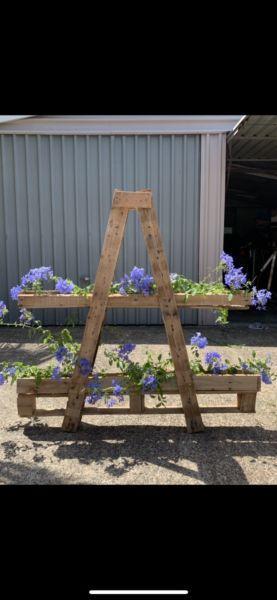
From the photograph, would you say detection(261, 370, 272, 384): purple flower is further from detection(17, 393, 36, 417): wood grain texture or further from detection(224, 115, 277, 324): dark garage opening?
detection(224, 115, 277, 324): dark garage opening

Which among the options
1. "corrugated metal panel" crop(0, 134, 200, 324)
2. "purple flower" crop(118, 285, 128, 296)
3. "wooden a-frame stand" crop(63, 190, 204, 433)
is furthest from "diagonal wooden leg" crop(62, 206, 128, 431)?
"corrugated metal panel" crop(0, 134, 200, 324)

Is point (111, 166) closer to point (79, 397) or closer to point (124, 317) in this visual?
point (124, 317)

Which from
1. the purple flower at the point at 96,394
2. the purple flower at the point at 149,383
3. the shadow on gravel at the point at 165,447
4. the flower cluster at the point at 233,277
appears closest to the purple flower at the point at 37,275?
the purple flower at the point at 96,394

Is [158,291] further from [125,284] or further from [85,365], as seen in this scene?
[85,365]

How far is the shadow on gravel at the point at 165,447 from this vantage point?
2.46 metres

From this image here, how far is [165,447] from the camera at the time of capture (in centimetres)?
275

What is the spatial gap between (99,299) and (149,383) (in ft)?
2.33

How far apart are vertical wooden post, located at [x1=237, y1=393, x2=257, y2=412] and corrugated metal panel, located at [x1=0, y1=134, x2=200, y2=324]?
12.1 ft

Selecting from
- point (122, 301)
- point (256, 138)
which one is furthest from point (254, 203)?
point (122, 301)

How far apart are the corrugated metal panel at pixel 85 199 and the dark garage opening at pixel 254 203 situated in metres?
1.18

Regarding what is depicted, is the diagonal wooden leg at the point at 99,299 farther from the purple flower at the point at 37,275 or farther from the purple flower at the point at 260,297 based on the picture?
the purple flower at the point at 260,297

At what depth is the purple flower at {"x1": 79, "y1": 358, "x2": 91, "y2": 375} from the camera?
275 centimetres

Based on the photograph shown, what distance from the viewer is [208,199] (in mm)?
6332
